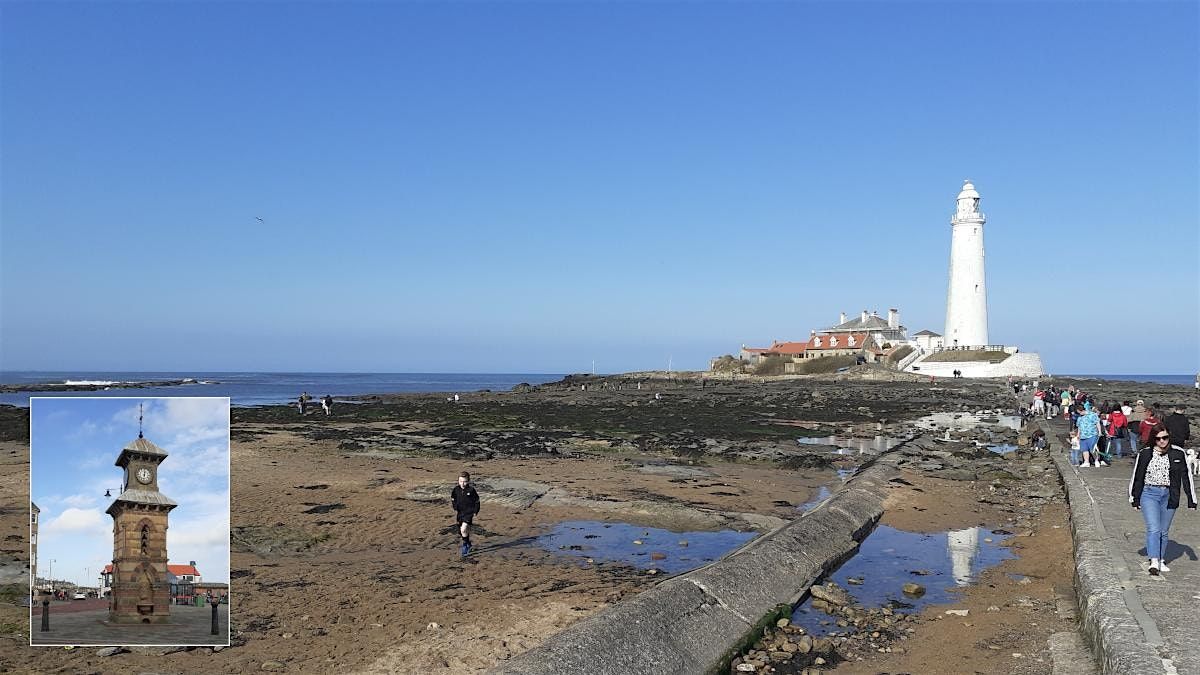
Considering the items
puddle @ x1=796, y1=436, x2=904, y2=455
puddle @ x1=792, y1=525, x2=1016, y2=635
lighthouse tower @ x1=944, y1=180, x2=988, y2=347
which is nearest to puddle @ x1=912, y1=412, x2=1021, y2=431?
puddle @ x1=796, y1=436, x2=904, y2=455

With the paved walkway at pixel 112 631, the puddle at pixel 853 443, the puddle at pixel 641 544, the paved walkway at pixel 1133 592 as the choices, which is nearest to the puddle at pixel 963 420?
the puddle at pixel 853 443

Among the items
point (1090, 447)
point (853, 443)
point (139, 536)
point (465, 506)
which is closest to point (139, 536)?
point (139, 536)

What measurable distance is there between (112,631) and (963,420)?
42397 millimetres

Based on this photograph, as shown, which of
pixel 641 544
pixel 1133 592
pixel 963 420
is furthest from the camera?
pixel 963 420

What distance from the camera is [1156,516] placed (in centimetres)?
917

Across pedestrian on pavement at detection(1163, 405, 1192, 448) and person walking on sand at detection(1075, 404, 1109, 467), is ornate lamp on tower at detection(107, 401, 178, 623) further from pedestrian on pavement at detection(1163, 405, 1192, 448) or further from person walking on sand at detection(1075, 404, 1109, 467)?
person walking on sand at detection(1075, 404, 1109, 467)

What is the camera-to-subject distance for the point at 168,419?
5156 mm

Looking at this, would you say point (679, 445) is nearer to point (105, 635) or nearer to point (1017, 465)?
point (1017, 465)

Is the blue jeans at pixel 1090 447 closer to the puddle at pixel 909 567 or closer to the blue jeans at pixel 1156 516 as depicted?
the puddle at pixel 909 567

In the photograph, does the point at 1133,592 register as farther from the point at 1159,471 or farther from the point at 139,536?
the point at 139,536

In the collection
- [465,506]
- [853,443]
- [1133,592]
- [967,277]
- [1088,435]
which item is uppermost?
[967,277]

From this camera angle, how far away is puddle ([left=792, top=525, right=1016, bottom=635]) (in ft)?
34.4

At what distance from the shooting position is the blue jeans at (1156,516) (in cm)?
917

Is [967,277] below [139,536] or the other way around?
the other way around
